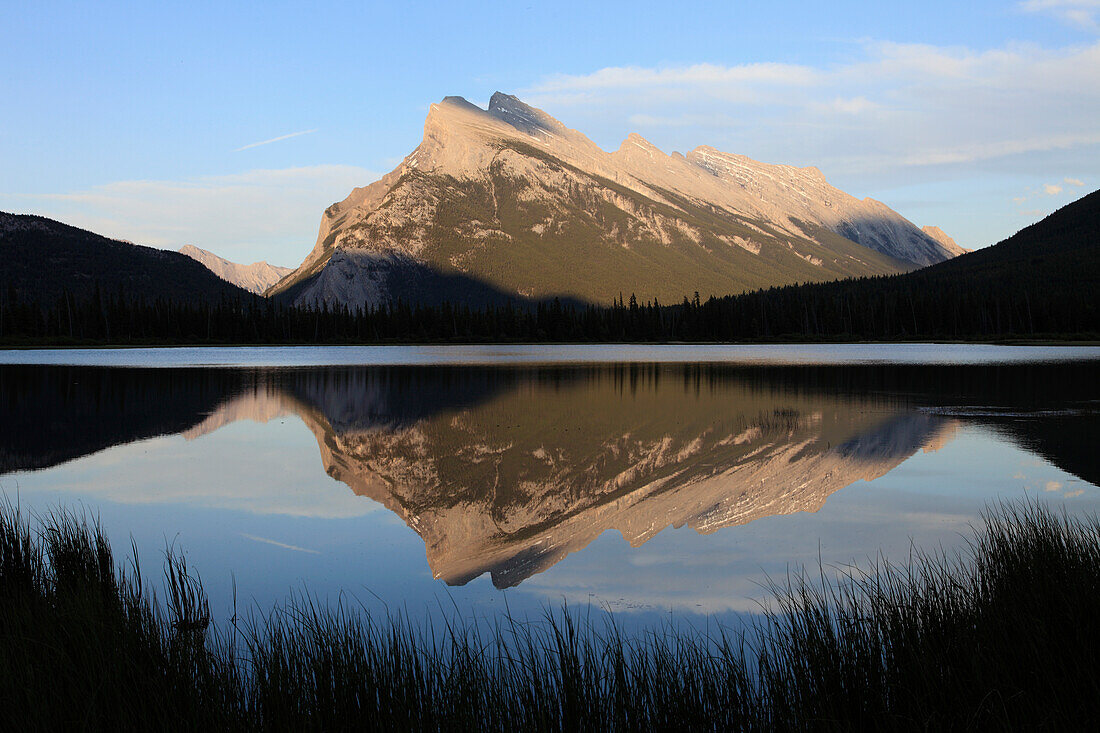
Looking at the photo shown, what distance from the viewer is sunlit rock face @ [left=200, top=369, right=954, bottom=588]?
48.6ft

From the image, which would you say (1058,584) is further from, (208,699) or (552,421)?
(552,421)

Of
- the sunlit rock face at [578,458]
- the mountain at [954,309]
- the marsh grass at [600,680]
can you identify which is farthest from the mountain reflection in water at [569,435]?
the mountain at [954,309]

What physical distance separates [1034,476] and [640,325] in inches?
6778

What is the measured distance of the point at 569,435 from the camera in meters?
25.5

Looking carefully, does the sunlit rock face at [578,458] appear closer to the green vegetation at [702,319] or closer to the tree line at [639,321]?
the tree line at [639,321]

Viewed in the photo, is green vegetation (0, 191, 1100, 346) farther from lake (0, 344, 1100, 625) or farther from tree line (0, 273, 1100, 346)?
lake (0, 344, 1100, 625)

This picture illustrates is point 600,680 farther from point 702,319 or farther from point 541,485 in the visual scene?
point 702,319

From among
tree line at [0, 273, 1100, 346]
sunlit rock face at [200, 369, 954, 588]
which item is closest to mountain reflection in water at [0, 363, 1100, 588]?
sunlit rock face at [200, 369, 954, 588]

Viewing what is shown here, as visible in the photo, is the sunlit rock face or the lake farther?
the sunlit rock face

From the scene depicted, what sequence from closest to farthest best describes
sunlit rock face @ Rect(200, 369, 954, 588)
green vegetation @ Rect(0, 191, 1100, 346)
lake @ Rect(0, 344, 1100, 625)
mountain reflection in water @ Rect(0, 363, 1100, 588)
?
lake @ Rect(0, 344, 1100, 625) < sunlit rock face @ Rect(200, 369, 954, 588) < mountain reflection in water @ Rect(0, 363, 1100, 588) < green vegetation @ Rect(0, 191, 1100, 346)

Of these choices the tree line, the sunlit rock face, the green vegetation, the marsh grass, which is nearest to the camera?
the marsh grass

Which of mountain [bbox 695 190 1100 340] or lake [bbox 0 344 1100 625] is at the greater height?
mountain [bbox 695 190 1100 340]

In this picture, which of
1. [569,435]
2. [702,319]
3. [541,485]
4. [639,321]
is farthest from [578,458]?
[702,319]

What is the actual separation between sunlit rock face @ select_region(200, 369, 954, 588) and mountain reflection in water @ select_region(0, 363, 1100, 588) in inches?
2.7
